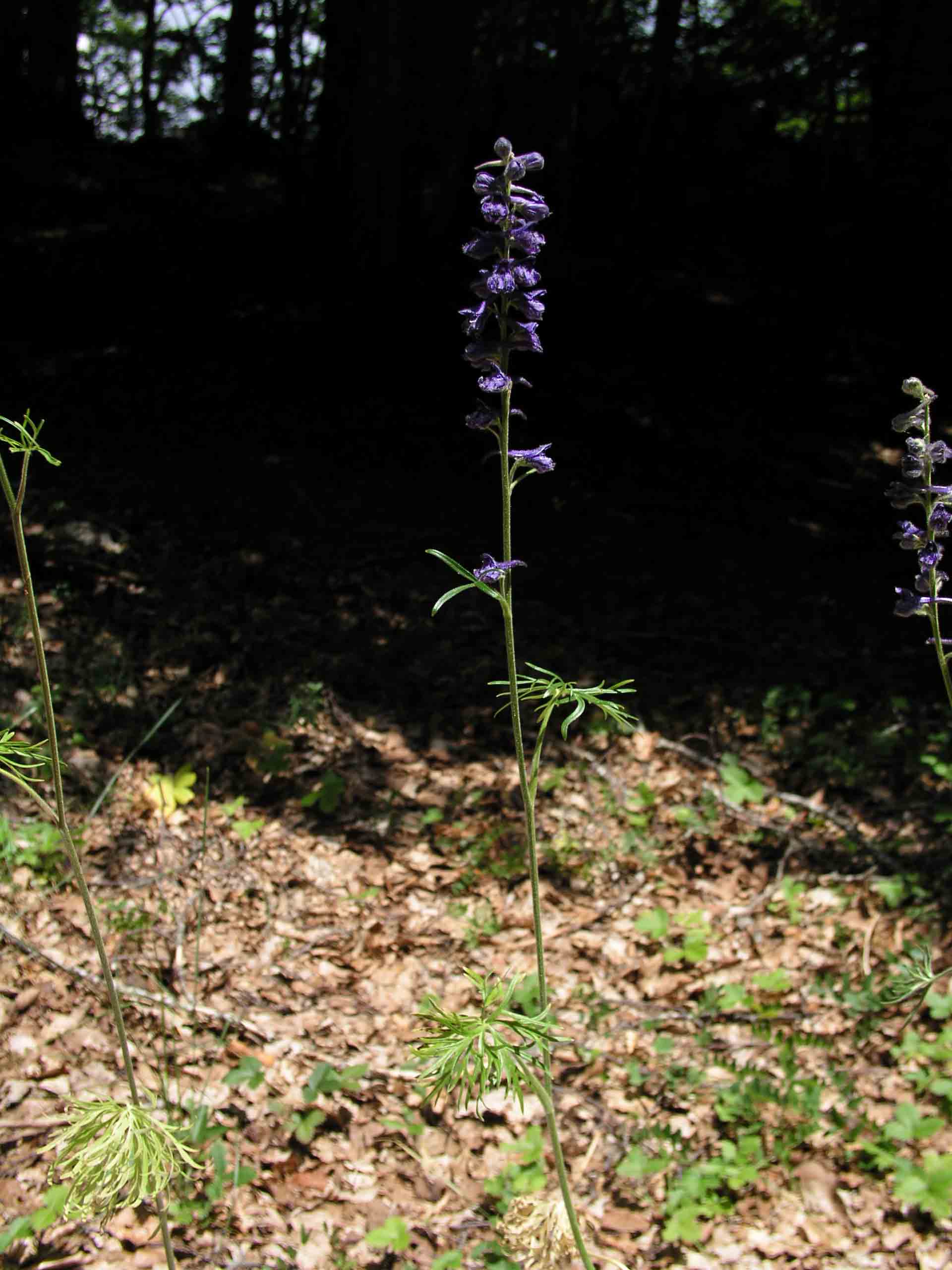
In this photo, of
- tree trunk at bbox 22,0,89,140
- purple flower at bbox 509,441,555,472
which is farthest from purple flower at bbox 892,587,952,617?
tree trunk at bbox 22,0,89,140

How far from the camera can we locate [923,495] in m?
1.71

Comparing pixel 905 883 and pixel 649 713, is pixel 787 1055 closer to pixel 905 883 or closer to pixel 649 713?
pixel 905 883

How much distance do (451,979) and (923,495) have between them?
2.58m

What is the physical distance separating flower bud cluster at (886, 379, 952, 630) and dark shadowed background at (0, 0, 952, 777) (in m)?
3.21

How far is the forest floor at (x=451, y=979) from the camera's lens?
9.11 feet

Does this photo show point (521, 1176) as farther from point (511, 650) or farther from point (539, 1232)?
point (511, 650)

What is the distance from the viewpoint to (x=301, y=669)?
514 centimetres

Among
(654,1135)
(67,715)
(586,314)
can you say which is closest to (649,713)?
(654,1135)

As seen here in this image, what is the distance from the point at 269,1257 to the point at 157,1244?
0.30 meters

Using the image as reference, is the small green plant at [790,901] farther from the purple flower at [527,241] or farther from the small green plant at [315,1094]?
the purple flower at [527,241]

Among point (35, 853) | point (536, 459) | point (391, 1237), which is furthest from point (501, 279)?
point (35, 853)

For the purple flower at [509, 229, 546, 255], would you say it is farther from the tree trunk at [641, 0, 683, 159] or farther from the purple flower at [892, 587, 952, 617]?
the tree trunk at [641, 0, 683, 159]

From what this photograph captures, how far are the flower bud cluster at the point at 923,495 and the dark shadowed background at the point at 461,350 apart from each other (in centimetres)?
321

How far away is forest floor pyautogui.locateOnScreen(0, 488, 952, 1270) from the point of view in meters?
2.78
